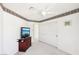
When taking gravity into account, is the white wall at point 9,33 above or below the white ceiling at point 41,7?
below

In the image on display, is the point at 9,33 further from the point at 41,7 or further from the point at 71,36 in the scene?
the point at 71,36

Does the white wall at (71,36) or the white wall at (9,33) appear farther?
the white wall at (71,36)

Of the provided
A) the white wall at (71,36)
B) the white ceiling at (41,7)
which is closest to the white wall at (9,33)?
the white ceiling at (41,7)

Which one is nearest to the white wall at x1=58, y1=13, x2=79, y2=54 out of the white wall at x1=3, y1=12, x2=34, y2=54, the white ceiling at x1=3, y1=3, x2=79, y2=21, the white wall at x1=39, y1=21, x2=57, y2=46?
the white ceiling at x1=3, y1=3, x2=79, y2=21

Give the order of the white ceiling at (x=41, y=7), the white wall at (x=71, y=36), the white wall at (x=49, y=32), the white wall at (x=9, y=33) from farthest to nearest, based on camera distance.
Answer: the white wall at (x=49, y=32) → the white wall at (x=71, y=36) → the white wall at (x=9, y=33) → the white ceiling at (x=41, y=7)

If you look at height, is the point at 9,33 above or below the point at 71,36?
above

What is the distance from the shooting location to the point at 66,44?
455cm

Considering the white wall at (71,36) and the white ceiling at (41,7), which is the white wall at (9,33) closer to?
the white ceiling at (41,7)

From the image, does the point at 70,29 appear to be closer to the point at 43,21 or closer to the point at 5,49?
the point at 5,49

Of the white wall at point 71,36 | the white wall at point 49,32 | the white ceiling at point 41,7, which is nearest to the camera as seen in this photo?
the white ceiling at point 41,7

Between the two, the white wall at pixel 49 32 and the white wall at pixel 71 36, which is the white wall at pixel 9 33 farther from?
the white wall at pixel 49 32

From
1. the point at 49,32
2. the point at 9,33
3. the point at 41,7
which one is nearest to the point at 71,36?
the point at 41,7
